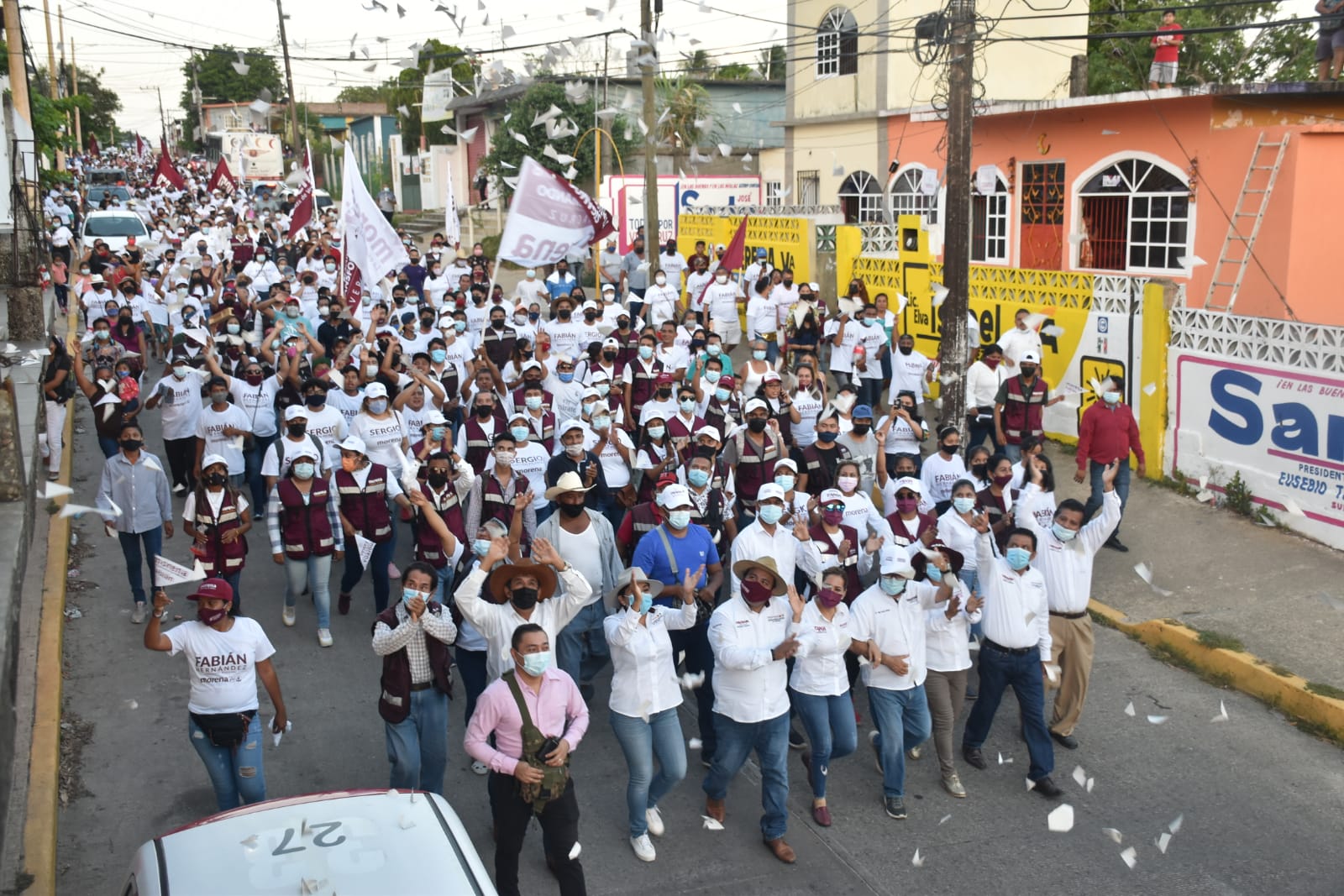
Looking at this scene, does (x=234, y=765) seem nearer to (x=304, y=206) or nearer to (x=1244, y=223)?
(x=1244, y=223)

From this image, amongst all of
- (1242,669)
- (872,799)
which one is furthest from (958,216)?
(872,799)

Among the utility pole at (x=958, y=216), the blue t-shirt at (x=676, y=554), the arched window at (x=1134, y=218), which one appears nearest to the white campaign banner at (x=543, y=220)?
the utility pole at (x=958, y=216)

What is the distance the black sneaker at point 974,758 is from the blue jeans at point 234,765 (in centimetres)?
410

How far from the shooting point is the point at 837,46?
27.1 m

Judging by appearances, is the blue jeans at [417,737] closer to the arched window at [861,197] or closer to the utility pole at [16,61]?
the utility pole at [16,61]

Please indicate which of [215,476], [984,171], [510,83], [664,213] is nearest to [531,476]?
[215,476]

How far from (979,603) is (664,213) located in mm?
22958

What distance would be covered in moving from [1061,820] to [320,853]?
4.26 m

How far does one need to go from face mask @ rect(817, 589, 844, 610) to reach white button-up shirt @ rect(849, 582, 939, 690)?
0.30 m

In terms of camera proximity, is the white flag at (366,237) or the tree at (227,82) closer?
the white flag at (366,237)

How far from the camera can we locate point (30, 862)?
6312 millimetres

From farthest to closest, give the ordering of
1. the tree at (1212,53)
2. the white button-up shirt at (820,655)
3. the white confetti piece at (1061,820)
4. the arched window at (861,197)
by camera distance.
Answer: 1. the tree at (1212,53)
2. the arched window at (861,197)
3. the white confetti piece at (1061,820)
4. the white button-up shirt at (820,655)

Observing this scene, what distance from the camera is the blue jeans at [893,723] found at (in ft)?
23.1

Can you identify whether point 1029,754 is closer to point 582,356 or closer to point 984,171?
point 582,356
